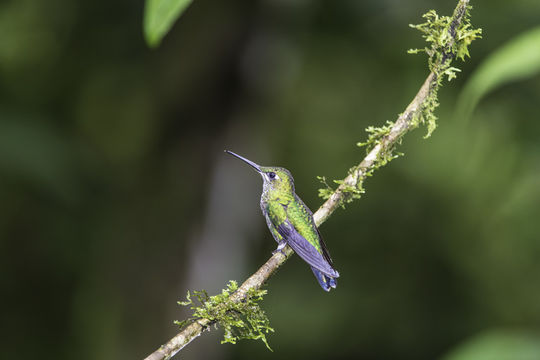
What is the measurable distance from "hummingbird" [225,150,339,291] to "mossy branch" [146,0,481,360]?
0.21 feet

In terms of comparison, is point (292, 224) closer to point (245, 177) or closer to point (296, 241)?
point (296, 241)

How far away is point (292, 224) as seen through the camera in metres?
1.83

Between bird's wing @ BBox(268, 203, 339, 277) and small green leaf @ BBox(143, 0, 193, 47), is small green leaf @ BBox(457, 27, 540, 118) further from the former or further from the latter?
small green leaf @ BBox(143, 0, 193, 47)

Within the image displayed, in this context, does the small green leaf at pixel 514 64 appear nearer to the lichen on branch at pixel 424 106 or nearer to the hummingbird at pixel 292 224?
the lichen on branch at pixel 424 106

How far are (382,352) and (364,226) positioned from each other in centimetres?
150

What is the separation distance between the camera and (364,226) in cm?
755

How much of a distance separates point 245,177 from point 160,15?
10.1ft

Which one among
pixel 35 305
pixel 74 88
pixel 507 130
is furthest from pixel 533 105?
pixel 35 305

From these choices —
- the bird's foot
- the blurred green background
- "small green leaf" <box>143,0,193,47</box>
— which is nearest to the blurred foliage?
the blurred green background

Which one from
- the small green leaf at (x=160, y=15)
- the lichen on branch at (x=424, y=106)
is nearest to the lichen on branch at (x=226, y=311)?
the lichen on branch at (x=424, y=106)

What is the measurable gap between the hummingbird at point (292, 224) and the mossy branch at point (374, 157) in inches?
2.5

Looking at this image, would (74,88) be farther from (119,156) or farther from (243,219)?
(243,219)

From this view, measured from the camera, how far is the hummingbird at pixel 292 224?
5.26 ft

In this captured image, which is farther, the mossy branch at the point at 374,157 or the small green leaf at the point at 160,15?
the mossy branch at the point at 374,157
